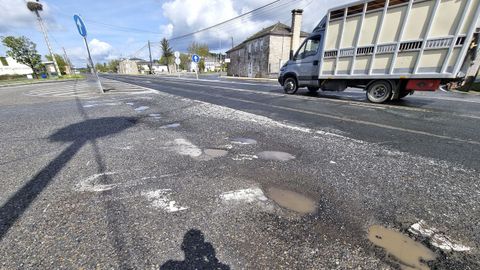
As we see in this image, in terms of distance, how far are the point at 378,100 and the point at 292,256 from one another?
852cm

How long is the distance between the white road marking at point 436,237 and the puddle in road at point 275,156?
179cm

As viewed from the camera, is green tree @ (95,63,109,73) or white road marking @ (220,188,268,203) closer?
white road marking @ (220,188,268,203)

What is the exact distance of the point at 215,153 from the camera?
3.68 metres

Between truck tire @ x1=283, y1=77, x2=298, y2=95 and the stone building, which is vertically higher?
the stone building

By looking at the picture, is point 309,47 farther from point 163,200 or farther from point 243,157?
point 163,200

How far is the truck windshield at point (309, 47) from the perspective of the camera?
9462 millimetres

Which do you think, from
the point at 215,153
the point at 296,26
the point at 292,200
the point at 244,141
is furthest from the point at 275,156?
the point at 296,26

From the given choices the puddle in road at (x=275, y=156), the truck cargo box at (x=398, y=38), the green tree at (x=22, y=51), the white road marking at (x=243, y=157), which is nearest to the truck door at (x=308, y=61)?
the truck cargo box at (x=398, y=38)

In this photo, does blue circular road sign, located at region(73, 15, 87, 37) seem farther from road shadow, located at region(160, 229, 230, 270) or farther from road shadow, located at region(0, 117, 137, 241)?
road shadow, located at region(160, 229, 230, 270)

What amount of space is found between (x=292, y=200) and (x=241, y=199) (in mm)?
592

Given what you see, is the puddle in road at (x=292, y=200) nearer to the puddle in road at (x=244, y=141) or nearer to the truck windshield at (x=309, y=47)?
the puddle in road at (x=244, y=141)

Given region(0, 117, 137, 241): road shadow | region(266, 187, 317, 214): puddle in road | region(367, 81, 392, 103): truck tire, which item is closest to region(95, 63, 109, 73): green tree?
region(0, 117, 137, 241): road shadow

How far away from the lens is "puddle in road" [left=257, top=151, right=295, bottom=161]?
3482 millimetres

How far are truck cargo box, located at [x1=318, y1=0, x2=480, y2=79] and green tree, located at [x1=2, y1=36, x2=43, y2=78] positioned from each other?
53048mm
